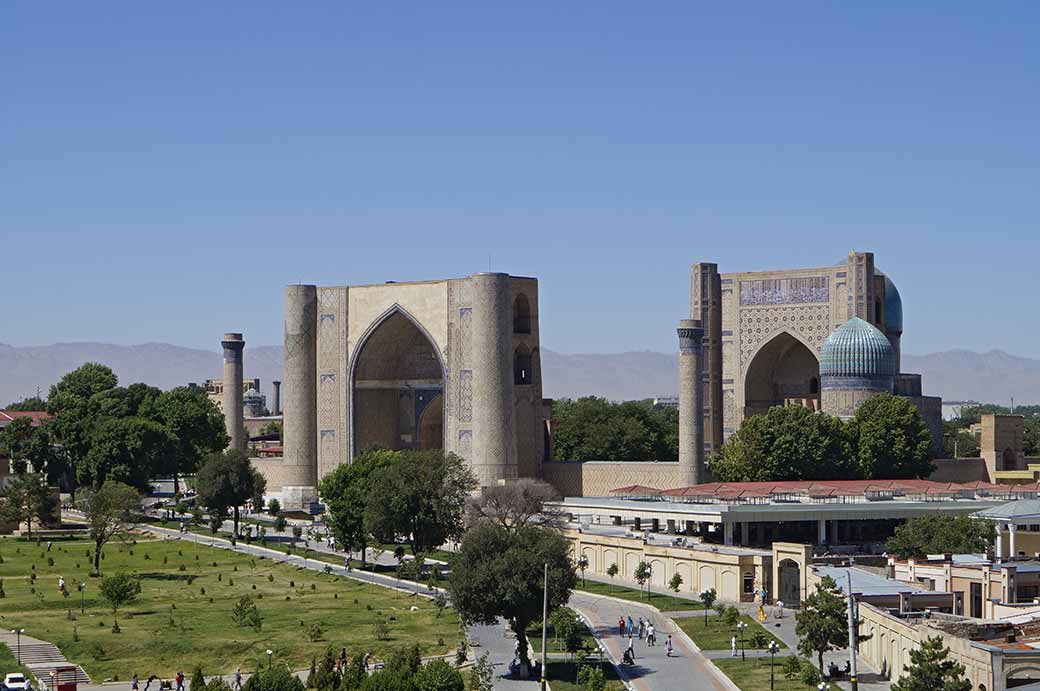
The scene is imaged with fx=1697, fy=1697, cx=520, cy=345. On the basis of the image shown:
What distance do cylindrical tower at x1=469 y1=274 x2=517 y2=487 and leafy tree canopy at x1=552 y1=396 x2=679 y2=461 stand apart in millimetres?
16062

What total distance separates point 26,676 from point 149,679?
3.19 m

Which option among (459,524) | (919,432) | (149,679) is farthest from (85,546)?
(919,432)

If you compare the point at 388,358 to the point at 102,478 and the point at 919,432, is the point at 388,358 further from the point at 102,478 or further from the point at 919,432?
the point at 919,432

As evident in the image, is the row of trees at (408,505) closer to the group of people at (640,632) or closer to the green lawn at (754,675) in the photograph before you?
the group of people at (640,632)

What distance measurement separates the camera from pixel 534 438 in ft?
263

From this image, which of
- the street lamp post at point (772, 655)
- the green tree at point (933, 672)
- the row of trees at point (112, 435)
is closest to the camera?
the green tree at point (933, 672)

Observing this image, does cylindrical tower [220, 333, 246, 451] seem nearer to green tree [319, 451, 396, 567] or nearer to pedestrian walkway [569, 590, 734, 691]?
green tree [319, 451, 396, 567]

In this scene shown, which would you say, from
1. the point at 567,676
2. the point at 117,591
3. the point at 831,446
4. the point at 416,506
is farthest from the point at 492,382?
the point at 567,676

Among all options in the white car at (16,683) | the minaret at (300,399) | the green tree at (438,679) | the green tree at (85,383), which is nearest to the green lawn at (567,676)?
the green tree at (438,679)

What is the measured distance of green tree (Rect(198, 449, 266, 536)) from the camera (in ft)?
242

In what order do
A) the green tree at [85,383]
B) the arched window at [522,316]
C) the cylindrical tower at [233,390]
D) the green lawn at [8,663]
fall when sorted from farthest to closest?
the green tree at [85,383] → the cylindrical tower at [233,390] → the arched window at [522,316] → the green lawn at [8,663]

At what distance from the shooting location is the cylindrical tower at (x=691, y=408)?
75688mm

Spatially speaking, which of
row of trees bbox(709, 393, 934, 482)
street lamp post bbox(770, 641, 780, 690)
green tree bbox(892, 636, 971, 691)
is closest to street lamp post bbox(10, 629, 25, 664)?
street lamp post bbox(770, 641, 780, 690)

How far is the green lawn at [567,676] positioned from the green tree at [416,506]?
19.0m
